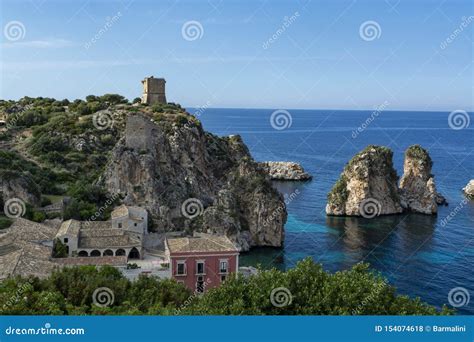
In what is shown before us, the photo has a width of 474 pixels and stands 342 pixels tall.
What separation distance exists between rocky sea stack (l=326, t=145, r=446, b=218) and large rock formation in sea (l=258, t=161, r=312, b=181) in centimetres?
2524

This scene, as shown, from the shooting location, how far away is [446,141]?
153875mm

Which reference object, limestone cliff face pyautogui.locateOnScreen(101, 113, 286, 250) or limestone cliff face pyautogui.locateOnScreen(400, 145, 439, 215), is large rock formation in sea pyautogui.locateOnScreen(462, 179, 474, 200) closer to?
limestone cliff face pyautogui.locateOnScreen(400, 145, 439, 215)

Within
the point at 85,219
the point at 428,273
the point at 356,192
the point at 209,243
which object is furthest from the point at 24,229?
the point at 356,192

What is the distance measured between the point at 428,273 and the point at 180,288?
81.0 ft

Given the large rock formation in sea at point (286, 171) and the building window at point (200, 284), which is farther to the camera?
the large rock formation in sea at point (286, 171)

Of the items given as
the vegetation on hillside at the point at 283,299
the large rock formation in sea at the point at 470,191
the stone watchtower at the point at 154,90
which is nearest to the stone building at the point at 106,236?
the vegetation on hillside at the point at 283,299

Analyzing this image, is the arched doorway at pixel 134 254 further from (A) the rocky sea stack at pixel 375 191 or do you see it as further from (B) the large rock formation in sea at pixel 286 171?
(B) the large rock formation in sea at pixel 286 171

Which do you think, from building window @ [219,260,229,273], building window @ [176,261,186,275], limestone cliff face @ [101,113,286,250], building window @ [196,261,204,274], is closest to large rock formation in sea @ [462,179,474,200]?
limestone cliff face @ [101,113,286,250]

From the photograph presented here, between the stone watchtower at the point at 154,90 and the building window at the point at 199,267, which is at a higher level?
the stone watchtower at the point at 154,90

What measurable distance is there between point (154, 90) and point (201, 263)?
1918 inches

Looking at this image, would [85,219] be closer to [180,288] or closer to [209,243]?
[209,243]

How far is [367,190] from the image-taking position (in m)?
62.4

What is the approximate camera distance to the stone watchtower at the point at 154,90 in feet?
245

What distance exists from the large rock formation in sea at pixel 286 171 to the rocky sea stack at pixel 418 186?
2383 centimetres
